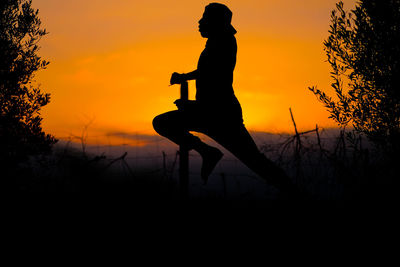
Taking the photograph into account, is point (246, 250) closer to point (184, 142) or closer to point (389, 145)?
point (184, 142)

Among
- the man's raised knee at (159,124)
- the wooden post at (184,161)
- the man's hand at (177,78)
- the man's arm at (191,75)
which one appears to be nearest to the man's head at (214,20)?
the man's arm at (191,75)

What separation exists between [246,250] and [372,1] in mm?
8677

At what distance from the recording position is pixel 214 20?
6605 mm

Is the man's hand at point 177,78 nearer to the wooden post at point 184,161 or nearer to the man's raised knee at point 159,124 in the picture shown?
the wooden post at point 184,161

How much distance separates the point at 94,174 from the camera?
8.48 m

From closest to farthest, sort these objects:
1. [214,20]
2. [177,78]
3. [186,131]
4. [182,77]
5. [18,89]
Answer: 1. [214,20]
2. [186,131]
3. [182,77]
4. [177,78]
5. [18,89]

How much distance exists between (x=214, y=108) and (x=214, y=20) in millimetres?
1401

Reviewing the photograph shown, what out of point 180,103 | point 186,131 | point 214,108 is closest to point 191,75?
point 180,103

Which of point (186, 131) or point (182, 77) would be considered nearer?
point (186, 131)

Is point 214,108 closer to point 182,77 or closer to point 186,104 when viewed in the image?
point 186,104

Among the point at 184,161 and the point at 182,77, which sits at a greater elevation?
the point at 182,77

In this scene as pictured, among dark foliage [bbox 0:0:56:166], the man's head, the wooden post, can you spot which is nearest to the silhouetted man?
the man's head

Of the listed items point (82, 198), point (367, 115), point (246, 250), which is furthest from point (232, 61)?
point (367, 115)

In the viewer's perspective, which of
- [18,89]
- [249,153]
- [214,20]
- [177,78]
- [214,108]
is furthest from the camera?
[18,89]
